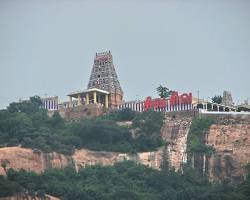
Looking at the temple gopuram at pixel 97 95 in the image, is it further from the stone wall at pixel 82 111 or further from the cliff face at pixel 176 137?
the cliff face at pixel 176 137

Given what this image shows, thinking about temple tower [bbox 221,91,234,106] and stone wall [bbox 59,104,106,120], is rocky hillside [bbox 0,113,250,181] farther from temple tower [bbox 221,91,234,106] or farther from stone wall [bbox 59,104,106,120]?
temple tower [bbox 221,91,234,106]

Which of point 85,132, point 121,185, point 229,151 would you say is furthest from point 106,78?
point 121,185

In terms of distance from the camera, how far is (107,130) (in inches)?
4491

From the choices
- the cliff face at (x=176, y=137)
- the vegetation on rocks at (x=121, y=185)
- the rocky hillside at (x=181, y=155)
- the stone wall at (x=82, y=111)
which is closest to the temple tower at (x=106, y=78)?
the stone wall at (x=82, y=111)

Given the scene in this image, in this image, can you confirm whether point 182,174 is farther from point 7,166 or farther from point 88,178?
point 7,166

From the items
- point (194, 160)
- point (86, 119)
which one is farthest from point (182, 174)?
point (86, 119)

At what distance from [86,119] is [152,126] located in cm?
672

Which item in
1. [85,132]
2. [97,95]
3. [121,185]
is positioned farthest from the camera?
[97,95]

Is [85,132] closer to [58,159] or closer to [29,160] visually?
[58,159]

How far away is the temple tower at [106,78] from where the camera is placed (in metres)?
122

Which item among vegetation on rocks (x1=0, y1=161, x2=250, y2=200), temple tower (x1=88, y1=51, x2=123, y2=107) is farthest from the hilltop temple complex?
vegetation on rocks (x1=0, y1=161, x2=250, y2=200)

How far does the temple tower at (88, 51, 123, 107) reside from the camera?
122 meters

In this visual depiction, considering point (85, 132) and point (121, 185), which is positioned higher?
point (85, 132)

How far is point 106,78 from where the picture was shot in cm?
12369
